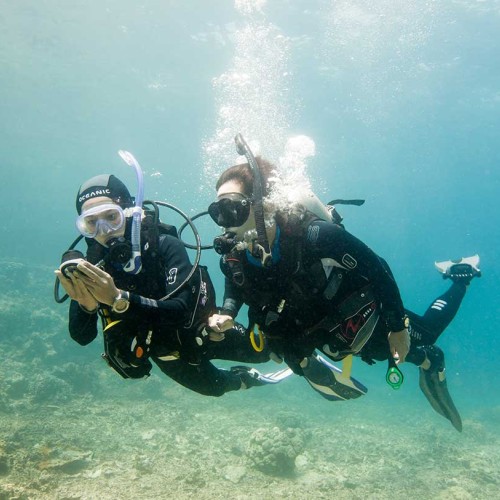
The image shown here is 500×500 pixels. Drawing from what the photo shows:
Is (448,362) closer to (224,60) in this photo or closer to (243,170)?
(224,60)

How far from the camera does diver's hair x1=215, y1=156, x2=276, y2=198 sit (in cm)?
439

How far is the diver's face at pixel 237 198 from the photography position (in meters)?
4.16

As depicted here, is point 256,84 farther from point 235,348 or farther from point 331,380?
point 331,380

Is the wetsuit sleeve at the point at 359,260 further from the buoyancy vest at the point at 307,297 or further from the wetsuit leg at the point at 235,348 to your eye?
the wetsuit leg at the point at 235,348

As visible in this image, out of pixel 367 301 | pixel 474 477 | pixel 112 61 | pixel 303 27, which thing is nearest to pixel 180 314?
pixel 367 301

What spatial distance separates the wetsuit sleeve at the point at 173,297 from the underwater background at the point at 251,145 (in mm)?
2050

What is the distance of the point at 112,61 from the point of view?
33625 mm

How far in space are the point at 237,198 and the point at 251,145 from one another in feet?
70.4

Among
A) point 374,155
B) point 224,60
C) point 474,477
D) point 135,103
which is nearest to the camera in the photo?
point 474,477

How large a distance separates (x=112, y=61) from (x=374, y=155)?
34.4m

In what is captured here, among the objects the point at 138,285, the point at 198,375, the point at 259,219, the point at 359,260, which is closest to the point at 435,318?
the point at 359,260

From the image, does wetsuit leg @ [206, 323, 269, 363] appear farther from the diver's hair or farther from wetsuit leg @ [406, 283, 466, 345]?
wetsuit leg @ [406, 283, 466, 345]

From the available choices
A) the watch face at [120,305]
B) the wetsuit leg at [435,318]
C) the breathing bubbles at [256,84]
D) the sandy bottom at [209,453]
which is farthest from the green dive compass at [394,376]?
the breathing bubbles at [256,84]

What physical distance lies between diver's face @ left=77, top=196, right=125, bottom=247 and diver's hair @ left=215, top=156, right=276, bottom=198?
1246 mm
